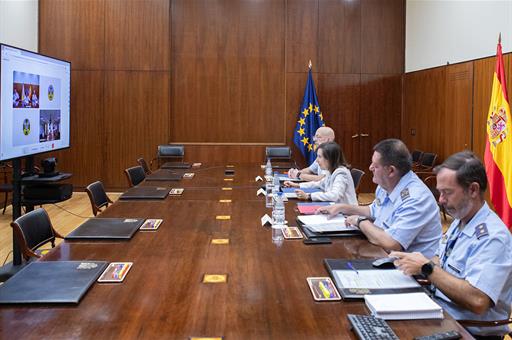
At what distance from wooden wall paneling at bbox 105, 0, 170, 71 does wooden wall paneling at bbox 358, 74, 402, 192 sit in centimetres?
350

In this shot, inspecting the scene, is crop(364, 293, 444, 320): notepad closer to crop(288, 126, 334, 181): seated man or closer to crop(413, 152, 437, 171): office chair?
crop(288, 126, 334, 181): seated man

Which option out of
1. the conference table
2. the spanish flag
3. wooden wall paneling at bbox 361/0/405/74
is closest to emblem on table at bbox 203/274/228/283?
the conference table

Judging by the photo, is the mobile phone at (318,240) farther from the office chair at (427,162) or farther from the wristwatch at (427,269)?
the office chair at (427,162)

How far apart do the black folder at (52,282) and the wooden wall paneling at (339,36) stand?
7316 millimetres

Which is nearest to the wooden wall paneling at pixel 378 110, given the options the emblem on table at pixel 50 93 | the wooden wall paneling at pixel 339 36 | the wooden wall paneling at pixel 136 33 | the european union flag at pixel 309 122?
the wooden wall paneling at pixel 339 36

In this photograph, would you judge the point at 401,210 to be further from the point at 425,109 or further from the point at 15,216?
the point at 425,109

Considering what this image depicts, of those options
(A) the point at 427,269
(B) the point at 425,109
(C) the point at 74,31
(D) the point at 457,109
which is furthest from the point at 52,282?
(C) the point at 74,31

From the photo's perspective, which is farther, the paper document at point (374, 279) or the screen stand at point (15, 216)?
the screen stand at point (15, 216)

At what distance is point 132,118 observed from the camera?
28.5ft

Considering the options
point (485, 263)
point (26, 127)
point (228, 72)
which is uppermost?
point (228, 72)

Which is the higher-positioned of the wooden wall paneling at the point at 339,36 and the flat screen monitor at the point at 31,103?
the wooden wall paneling at the point at 339,36

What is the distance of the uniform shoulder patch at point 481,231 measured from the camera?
1930 mm

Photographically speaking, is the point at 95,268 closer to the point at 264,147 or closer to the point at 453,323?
the point at 453,323

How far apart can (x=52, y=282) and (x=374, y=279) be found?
4.05 feet
